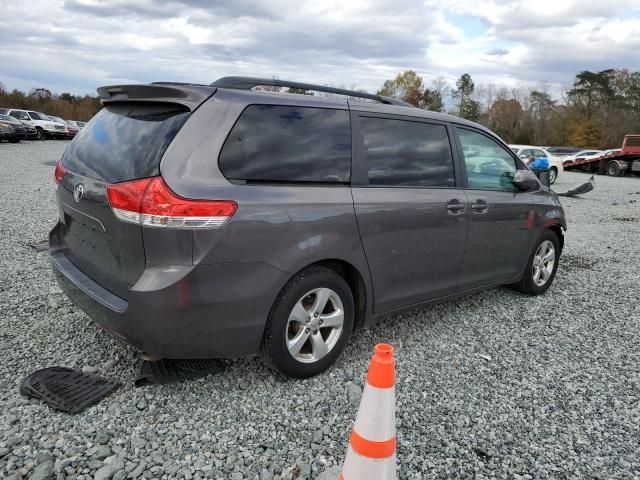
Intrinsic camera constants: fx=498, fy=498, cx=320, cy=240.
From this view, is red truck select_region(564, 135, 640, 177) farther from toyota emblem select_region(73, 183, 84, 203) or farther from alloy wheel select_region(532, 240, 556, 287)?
toyota emblem select_region(73, 183, 84, 203)

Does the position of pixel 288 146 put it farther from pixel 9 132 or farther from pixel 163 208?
pixel 9 132

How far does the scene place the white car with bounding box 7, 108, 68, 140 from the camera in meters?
30.3

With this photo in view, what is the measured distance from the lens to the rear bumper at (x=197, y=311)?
2.54 m

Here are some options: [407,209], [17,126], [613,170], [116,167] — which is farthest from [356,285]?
[613,170]

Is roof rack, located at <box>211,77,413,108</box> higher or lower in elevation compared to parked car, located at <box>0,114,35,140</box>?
higher

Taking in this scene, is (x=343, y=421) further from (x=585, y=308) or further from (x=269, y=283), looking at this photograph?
(x=585, y=308)

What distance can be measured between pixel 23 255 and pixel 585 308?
234 inches

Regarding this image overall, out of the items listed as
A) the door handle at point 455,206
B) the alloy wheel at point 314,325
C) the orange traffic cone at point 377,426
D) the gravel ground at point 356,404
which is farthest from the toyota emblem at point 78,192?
the door handle at point 455,206

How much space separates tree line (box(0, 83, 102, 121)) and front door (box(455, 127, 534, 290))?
50.3m

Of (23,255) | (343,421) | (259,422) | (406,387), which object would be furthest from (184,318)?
(23,255)

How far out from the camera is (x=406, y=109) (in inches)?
147

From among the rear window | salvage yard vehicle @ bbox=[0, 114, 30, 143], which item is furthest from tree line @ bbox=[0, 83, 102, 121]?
the rear window

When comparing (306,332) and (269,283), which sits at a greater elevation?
Answer: (269,283)

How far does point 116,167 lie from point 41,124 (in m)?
33.0
